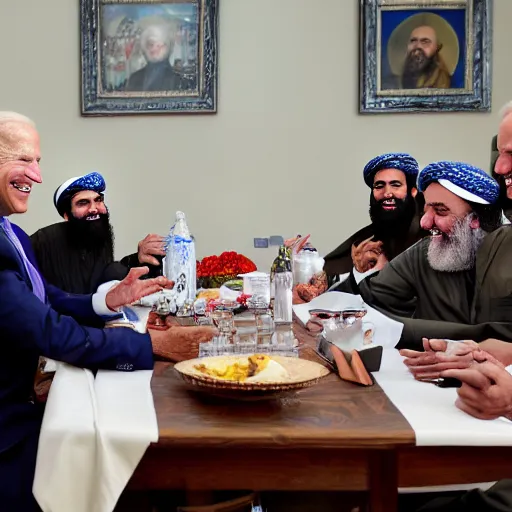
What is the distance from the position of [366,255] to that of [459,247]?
121 centimetres

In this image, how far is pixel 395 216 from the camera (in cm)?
366

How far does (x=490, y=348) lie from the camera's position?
200 centimetres

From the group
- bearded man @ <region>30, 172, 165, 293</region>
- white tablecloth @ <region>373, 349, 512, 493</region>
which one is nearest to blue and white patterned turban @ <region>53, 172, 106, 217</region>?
bearded man @ <region>30, 172, 165, 293</region>

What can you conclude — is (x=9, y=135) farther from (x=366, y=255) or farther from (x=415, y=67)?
(x=415, y=67)

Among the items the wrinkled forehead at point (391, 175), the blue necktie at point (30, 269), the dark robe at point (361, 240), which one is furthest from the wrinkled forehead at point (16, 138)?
the wrinkled forehead at point (391, 175)

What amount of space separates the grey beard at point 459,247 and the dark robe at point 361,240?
3.31 feet

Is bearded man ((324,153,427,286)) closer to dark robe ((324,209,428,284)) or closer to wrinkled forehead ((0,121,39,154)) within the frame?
dark robe ((324,209,428,284))

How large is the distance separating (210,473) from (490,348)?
1051 mm

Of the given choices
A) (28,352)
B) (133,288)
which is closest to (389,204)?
(133,288)

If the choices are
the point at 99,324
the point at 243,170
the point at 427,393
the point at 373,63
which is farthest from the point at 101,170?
the point at 427,393

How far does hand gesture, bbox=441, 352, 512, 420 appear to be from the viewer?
4.35ft

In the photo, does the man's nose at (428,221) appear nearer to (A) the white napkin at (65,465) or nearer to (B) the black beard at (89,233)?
(A) the white napkin at (65,465)

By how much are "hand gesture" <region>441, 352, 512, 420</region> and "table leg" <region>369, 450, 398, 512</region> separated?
0.21m

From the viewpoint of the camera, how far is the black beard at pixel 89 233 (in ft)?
13.2
